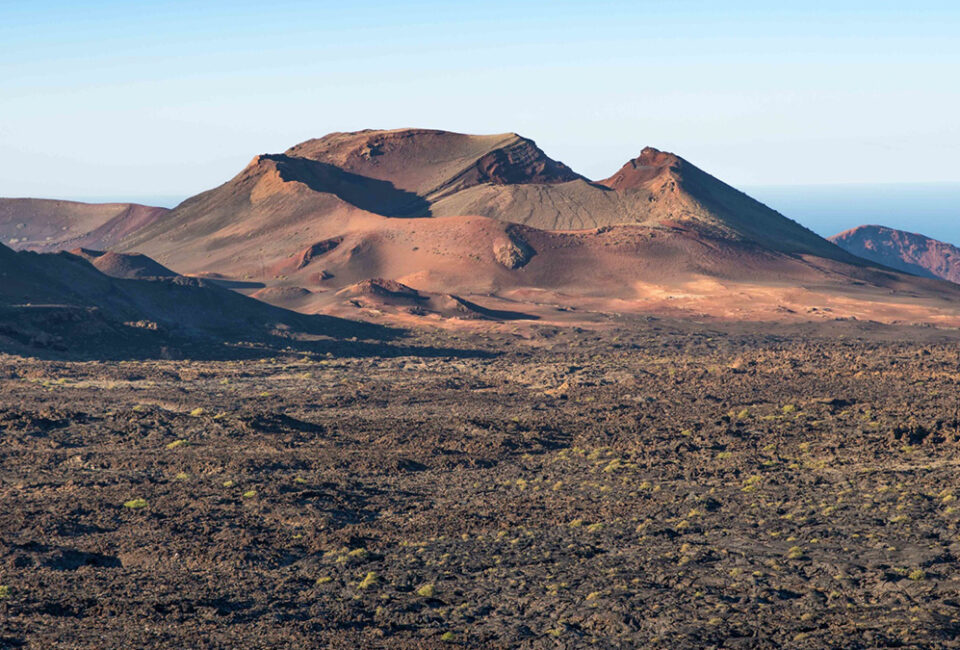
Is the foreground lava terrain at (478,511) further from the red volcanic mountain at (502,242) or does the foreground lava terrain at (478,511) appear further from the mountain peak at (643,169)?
the mountain peak at (643,169)

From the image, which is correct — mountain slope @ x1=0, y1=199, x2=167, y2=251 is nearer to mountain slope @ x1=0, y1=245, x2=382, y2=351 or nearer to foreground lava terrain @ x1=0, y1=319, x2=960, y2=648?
mountain slope @ x1=0, y1=245, x2=382, y2=351

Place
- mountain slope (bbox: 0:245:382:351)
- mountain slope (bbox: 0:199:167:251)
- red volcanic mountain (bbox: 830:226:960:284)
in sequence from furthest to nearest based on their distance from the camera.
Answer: red volcanic mountain (bbox: 830:226:960:284)
mountain slope (bbox: 0:199:167:251)
mountain slope (bbox: 0:245:382:351)

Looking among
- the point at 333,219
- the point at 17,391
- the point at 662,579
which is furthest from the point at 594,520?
the point at 333,219

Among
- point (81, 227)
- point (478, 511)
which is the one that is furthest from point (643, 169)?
point (478, 511)

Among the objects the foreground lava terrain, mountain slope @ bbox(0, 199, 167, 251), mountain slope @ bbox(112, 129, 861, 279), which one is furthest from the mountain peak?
the foreground lava terrain

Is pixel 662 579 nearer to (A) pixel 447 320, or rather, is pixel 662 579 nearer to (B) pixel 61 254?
(A) pixel 447 320

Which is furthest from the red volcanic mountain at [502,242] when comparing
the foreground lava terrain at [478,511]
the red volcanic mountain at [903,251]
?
the red volcanic mountain at [903,251]
